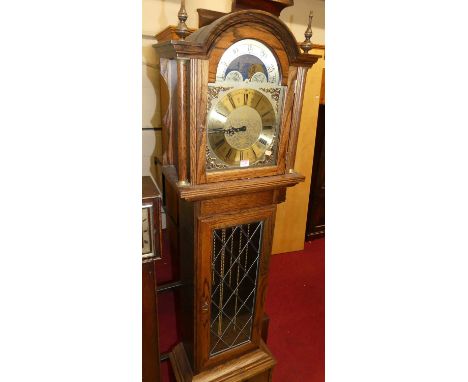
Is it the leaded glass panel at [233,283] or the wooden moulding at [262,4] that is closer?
the wooden moulding at [262,4]

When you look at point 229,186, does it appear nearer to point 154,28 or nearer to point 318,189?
point 154,28

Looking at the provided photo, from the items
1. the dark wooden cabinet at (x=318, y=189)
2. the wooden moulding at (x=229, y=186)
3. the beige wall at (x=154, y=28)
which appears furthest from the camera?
the dark wooden cabinet at (x=318, y=189)

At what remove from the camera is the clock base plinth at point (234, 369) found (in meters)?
1.28

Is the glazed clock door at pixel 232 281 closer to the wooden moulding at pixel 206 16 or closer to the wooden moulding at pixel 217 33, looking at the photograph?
the wooden moulding at pixel 217 33

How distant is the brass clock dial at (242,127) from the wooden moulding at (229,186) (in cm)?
7

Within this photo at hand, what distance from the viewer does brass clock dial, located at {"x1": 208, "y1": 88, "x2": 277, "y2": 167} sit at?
0.95 m

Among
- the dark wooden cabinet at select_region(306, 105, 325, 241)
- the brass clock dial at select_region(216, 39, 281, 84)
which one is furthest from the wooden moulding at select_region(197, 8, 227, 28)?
the dark wooden cabinet at select_region(306, 105, 325, 241)

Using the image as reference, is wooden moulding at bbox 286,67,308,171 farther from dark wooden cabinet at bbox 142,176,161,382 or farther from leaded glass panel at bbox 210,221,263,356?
dark wooden cabinet at bbox 142,176,161,382

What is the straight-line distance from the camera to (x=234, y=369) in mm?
1307

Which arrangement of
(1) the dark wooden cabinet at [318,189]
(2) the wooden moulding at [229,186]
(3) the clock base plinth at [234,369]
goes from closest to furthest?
(2) the wooden moulding at [229,186]
(3) the clock base plinth at [234,369]
(1) the dark wooden cabinet at [318,189]

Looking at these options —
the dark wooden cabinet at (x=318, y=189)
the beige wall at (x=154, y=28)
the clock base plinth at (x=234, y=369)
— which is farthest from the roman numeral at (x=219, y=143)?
the dark wooden cabinet at (x=318, y=189)

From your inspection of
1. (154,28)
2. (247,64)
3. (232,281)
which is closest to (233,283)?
(232,281)

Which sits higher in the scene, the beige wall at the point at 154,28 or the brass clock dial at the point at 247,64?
the beige wall at the point at 154,28

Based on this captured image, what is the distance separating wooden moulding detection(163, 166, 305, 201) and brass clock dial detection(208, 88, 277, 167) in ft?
0.23
